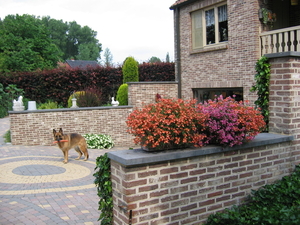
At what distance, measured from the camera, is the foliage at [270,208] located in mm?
3170

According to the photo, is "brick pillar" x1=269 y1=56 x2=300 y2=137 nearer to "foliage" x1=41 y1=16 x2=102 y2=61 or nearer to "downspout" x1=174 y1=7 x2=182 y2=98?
"downspout" x1=174 y1=7 x2=182 y2=98

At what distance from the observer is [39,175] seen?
25.0 feet

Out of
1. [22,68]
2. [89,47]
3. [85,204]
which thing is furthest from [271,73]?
[89,47]

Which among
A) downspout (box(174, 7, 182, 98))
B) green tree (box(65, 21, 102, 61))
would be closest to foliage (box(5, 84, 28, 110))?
downspout (box(174, 7, 182, 98))

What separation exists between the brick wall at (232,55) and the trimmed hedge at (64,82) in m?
6.00

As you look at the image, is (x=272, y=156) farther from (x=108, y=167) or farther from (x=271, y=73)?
(x=108, y=167)

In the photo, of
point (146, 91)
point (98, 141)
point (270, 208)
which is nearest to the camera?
point (270, 208)

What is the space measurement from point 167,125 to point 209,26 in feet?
35.3

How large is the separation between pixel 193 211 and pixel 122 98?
11.4 meters

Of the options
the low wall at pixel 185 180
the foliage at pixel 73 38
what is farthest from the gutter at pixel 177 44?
the foliage at pixel 73 38

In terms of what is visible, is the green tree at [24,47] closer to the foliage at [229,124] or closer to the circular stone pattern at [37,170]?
the circular stone pattern at [37,170]

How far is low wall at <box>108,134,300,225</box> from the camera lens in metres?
3.20

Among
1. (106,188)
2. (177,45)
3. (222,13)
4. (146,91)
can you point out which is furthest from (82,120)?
(106,188)

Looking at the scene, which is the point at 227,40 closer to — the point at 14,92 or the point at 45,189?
the point at 45,189
